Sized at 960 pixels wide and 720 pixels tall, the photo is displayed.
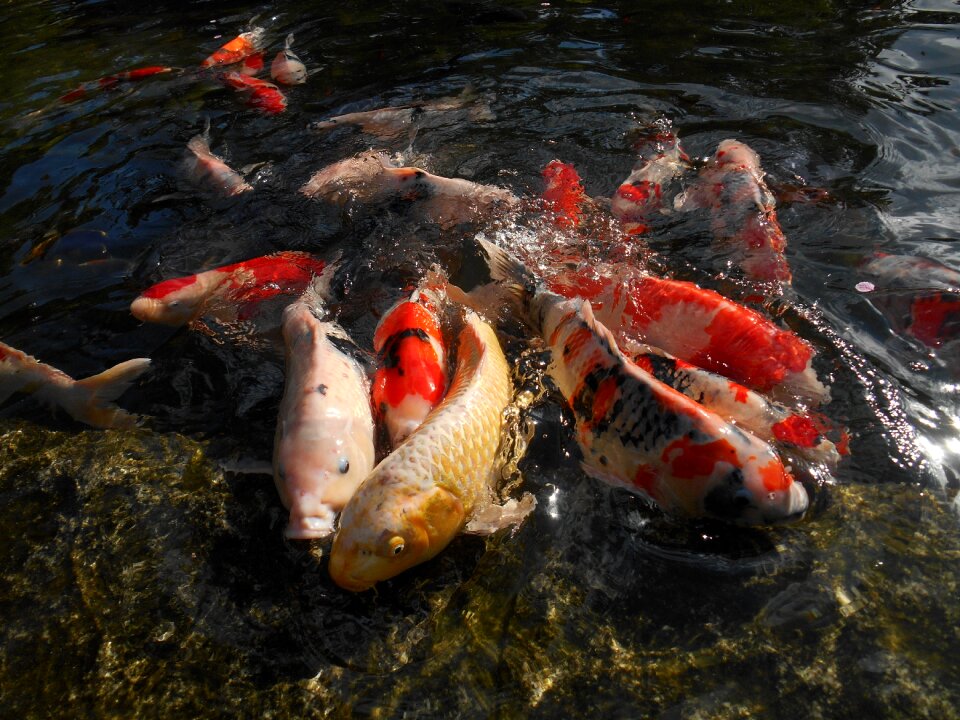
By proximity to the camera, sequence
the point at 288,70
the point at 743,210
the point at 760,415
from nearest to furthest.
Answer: the point at 760,415 < the point at 743,210 < the point at 288,70

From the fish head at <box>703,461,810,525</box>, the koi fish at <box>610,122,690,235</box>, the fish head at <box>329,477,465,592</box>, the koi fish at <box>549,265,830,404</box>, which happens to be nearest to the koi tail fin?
the fish head at <box>329,477,465,592</box>

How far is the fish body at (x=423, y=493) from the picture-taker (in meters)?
2.66

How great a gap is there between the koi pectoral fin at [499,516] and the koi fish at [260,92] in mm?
6398

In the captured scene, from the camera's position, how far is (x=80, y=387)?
13.4 feet

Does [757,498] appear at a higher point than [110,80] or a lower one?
higher

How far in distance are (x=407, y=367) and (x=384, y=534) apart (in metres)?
1.12

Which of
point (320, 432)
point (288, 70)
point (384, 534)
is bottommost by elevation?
point (288, 70)

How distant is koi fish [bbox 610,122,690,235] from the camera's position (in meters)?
5.14

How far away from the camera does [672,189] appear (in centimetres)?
559

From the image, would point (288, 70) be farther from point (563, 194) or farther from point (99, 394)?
point (99, 394)

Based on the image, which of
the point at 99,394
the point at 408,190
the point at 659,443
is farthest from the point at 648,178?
the point at 99,394

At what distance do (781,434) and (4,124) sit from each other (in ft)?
32.0

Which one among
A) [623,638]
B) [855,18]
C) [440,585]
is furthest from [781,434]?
[855,18]

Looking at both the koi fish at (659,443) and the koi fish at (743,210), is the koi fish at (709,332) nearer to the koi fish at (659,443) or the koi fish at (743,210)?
the koi fish at (659,443)
